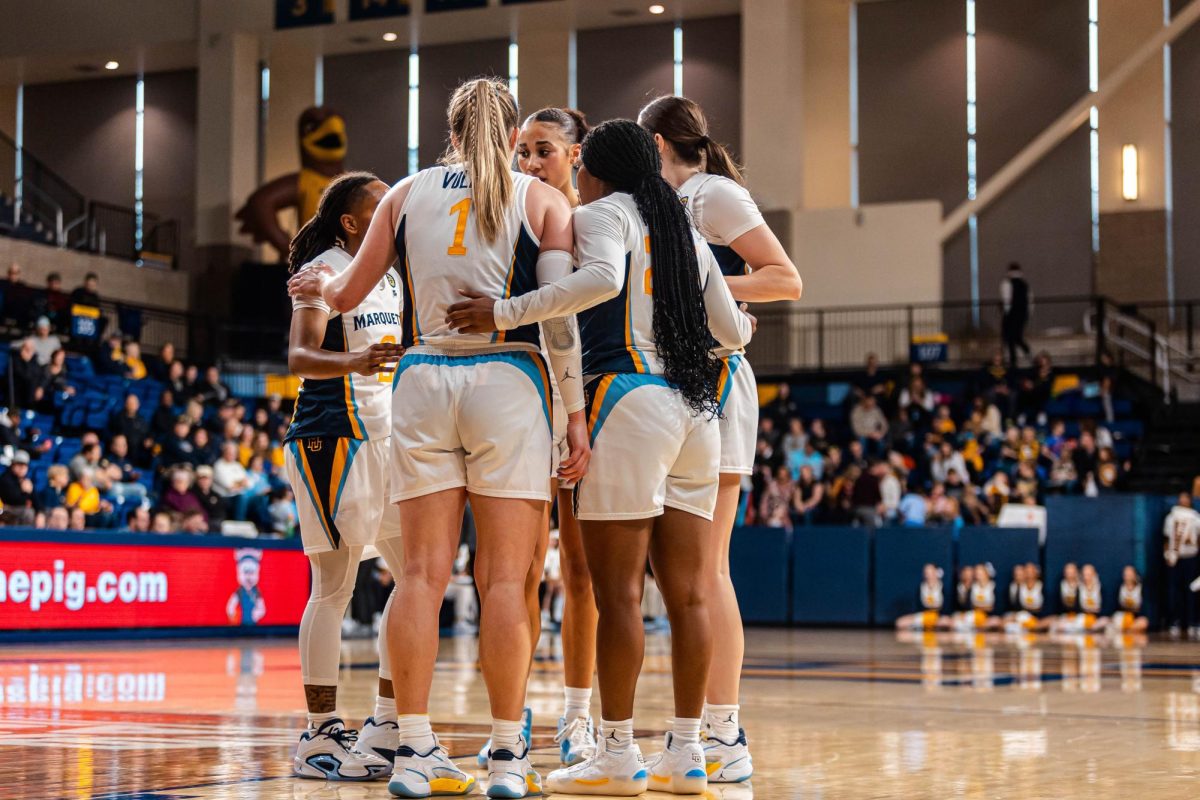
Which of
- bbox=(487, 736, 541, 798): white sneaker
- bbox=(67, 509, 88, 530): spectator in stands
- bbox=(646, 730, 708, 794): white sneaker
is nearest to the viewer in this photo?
bbox=(487, 736, 541, 798): white sneaker

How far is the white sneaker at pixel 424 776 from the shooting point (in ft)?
12.6

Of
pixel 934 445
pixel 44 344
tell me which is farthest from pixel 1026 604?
pixel 44 344

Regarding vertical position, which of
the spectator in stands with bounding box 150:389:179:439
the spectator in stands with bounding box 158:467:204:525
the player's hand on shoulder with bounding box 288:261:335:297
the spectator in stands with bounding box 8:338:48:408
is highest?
the spectator in stands with bounding box 8:338:48:408

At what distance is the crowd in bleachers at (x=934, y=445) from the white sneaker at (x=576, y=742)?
14377 mm

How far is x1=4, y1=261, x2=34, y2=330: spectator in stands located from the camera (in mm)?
19312

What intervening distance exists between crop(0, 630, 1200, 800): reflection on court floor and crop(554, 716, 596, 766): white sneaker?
0.08 metres

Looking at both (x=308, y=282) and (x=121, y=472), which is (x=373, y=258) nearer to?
(x=308, y=282)

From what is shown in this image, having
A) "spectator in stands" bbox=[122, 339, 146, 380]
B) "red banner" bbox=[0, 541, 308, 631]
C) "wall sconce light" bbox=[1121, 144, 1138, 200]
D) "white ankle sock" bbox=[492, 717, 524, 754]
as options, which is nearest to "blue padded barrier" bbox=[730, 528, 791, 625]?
"red banner" bbox=[0, 541, 308, 631]

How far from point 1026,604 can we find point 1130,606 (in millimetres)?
1136

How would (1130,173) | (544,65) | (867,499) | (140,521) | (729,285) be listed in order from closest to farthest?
(729,285) < (140,521) < (867,499) < (1130,173) < (544,65)

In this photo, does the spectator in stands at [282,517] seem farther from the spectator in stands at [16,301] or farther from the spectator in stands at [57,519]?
the spectator in stands at [16,301]

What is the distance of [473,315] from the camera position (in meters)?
3.98

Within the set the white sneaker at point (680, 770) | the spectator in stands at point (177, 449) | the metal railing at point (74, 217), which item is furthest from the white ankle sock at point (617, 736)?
the metal railing at point (74, 217)

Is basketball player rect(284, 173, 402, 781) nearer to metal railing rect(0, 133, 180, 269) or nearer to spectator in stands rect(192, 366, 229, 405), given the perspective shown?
spectator in stands rect(192, 366, 229, 405)
